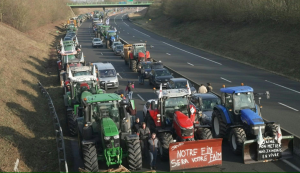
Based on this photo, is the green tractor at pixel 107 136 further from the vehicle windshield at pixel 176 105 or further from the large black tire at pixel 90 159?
the vehicle windshield at pixel 176 105

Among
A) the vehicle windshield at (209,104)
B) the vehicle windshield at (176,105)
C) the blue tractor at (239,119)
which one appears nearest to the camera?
the blue tractor at (239,119)

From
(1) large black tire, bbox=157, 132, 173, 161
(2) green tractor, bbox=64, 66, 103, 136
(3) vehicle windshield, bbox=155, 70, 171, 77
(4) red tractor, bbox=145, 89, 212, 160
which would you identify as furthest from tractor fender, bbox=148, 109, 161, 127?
(3) vehicle windshield, bbox=155, 70, 171, 77

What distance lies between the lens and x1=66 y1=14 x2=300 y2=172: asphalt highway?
563 inches

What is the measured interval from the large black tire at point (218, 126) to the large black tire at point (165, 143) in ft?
7.94

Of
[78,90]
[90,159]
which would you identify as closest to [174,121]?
[90,159]

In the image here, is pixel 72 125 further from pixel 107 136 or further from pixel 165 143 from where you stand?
pixel 107 136

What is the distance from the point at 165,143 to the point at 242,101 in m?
3.52

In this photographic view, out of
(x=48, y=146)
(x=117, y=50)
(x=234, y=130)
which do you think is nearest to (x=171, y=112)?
(x=234, y=130)

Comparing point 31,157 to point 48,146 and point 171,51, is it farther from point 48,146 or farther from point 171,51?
point 171,51

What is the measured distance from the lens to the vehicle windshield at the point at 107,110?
14.3m

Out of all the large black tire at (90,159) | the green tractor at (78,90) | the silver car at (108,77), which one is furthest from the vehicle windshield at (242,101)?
the silver car at (108,77)

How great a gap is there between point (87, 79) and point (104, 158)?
27.8ft

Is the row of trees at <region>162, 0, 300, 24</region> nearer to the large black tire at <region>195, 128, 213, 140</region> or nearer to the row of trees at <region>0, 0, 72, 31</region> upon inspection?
the row of trees at <region>0, 0, 72, 31</region>

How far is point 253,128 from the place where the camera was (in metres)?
14.3
